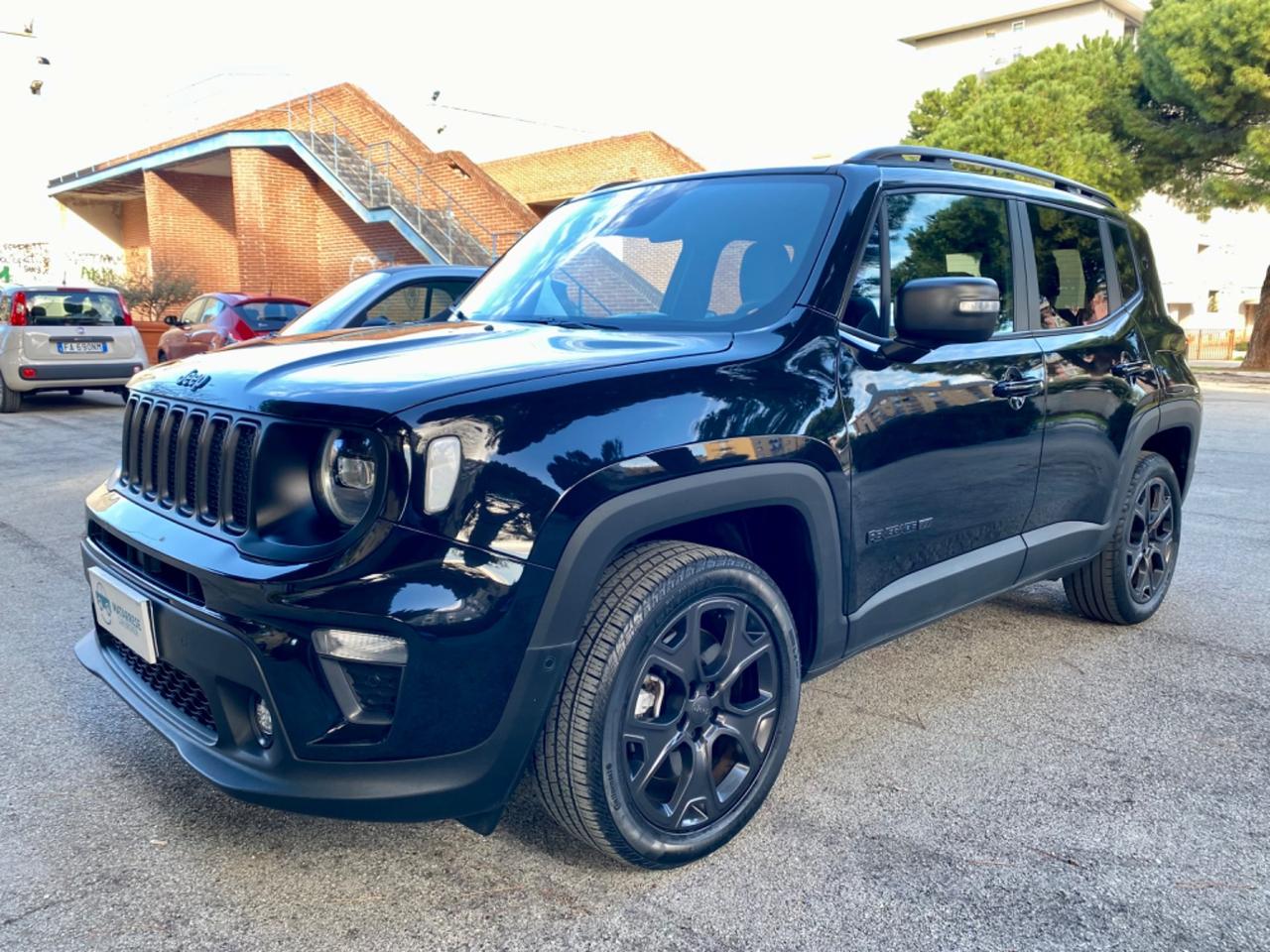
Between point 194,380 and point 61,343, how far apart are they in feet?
39.4

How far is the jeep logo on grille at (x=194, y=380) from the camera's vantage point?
262 cm

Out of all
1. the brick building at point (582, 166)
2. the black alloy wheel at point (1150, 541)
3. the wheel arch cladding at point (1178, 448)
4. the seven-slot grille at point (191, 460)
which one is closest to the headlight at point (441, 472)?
the seven-slot grille at point (191, 460)

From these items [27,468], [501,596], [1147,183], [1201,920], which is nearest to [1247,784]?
[1201,920]

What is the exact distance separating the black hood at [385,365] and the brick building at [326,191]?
16105 mm

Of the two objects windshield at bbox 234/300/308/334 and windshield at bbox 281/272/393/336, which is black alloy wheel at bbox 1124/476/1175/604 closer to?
windshield at bbox 281/272/393/336

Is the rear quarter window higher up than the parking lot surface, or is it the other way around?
the rear quarter window

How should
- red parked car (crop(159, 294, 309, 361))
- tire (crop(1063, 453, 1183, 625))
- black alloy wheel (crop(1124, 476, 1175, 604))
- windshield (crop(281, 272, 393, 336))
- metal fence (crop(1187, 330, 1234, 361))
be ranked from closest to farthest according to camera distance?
tire (crop(1063, 453, 1183, 625)) < black alloy wheel (crop(1124, 476, 1175, 604)) < windshield (crop(281, 272, 393, 336)) < red parked car (crop(159, 294, 309, 361)) < metal fence (crop(1187, 330, 1234, 361))

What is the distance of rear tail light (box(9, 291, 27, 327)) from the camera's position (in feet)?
42.0

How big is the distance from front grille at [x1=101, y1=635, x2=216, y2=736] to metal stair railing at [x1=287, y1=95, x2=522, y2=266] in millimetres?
16449

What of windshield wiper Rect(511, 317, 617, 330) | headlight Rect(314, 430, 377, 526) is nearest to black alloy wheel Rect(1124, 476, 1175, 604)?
windshield wiper Rect(511, 317, 617, 330)

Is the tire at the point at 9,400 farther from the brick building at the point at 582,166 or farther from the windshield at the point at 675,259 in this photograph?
the brick building at the point at 582,166

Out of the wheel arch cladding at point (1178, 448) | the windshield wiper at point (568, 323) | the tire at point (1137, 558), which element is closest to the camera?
the windshield wiper at point (568, 323)

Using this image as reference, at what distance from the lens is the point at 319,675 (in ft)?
7.04

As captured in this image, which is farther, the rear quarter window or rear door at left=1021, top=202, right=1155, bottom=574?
the rear quarter window
